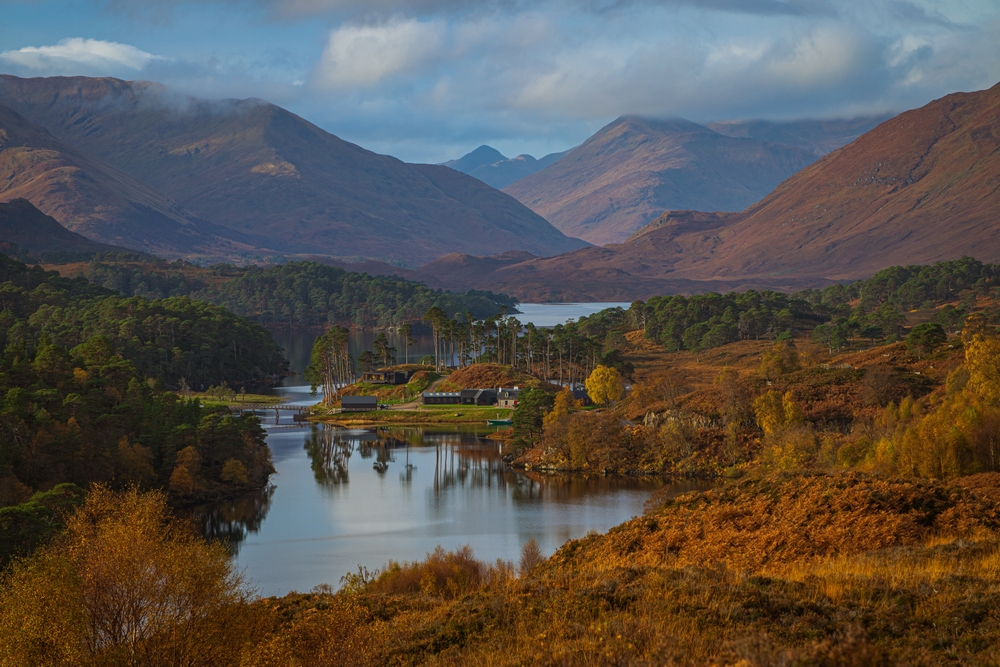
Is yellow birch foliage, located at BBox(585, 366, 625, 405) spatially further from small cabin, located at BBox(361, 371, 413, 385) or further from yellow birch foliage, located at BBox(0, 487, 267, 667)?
yellow birch foliage, located at BBox(0, 487, 267, 667)

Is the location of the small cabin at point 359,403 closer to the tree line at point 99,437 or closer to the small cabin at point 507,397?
the small cabin at point 507,397

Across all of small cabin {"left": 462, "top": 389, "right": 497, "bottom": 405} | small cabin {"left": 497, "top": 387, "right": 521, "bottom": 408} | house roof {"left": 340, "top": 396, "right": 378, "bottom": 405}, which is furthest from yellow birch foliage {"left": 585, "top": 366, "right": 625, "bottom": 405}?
house roof {"left": 340, "top": 396, "right": 378, "bottom": 405}

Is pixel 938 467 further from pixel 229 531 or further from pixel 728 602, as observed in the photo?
pixel 229 531

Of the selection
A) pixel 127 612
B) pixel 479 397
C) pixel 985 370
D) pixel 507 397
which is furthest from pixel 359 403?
pixel 127 612

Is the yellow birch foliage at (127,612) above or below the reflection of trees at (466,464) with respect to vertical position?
above

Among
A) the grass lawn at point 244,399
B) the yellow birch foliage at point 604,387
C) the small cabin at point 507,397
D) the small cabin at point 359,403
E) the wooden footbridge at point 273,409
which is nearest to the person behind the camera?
the yellow birch foliage at point 604,387

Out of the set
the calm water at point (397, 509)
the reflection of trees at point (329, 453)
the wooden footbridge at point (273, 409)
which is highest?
the wooden footbridge at point (273, 409)

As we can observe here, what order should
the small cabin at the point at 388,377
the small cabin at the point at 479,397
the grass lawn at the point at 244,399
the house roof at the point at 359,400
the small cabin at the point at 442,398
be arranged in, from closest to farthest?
the small cabin at the point at 479,397, the house roof at the point at 359,400, the small cabin at the point at 442,398, the grass lawn at the point at 244,399, the small cabin at the point at 388,377

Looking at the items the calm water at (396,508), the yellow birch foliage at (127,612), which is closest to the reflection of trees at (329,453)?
the calm water at (396,508)
